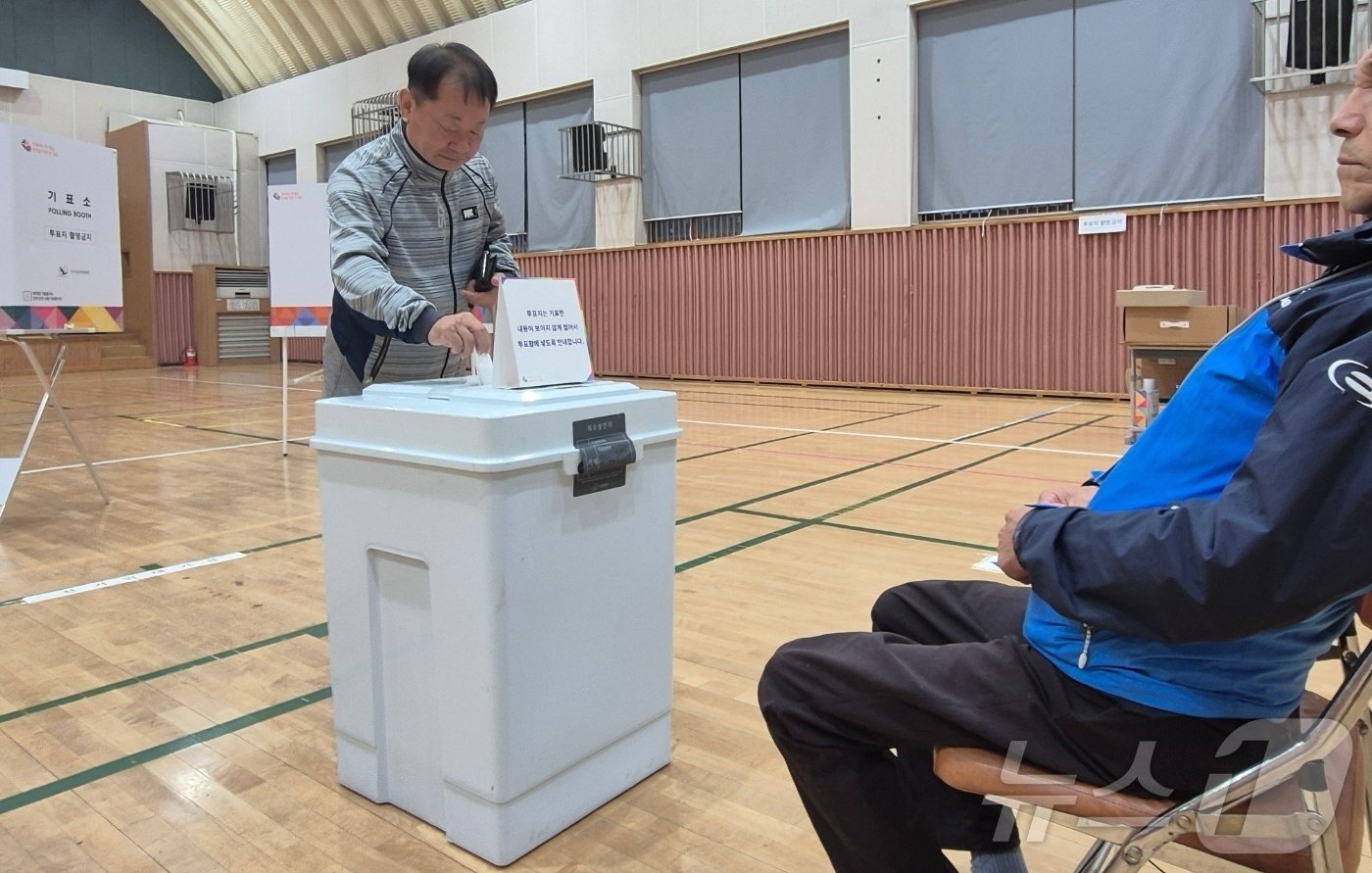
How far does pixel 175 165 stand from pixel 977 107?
11.8 metres

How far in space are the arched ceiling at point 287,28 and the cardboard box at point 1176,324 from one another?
8.64 meters

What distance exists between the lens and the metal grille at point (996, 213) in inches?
326

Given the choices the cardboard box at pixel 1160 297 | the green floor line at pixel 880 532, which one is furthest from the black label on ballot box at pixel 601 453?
the cardboard box at pixel 1160 297

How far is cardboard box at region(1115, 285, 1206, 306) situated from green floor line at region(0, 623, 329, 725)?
441cm

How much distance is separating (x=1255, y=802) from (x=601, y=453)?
3.22 ft

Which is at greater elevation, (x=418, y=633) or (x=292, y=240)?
(x=292, y=240)

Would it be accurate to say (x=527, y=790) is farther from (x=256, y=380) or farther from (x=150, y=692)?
(x=256, y=380)

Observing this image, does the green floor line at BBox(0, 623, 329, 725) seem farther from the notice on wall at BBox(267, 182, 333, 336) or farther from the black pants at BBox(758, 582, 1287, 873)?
the notice on wall at BBox(267, 182, 333, 336)

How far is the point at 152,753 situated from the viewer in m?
1.88

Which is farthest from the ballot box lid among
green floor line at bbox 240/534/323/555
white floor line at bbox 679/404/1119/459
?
white floor line at bbox 679/404/1119/459

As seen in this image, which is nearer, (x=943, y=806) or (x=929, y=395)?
(x=943, y=806)

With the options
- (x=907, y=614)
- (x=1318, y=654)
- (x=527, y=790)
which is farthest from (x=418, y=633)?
(x=1318, y=654)

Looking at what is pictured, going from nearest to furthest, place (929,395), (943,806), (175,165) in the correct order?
(943,806) → (929,395) → (175,165)

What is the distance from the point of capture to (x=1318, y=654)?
0.98m
